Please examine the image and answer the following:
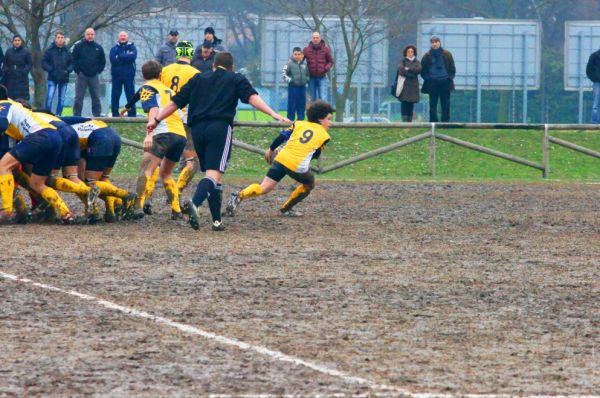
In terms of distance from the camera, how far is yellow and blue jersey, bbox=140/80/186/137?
52.6 feet

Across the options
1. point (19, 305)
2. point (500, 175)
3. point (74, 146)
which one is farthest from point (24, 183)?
point (500, 175)

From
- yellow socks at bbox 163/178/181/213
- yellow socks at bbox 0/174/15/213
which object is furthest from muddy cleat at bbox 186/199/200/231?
yellow socks at bbox 0/174/15/213

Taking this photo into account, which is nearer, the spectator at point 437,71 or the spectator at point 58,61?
the spectator at point 58,61

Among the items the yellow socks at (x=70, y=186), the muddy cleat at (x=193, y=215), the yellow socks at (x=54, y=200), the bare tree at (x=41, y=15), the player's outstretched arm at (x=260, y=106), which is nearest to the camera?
the muddy cleat at (x=193, y=215)

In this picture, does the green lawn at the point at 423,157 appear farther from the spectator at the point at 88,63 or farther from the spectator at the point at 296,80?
the spectator at the point at 88,63

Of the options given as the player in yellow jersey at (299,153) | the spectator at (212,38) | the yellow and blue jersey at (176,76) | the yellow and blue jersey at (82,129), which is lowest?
the player in yellow jersey at (299,153)

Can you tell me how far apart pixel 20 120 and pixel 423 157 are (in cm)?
1363

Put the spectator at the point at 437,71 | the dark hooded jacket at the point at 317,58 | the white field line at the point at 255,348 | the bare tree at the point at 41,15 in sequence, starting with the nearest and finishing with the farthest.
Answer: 1. the white field line at the point at 255,348
2. the dark hooded jacket at the point at 317,58
3. the spectator at the point at 437,71
4. the bare tree at the point at 41,15

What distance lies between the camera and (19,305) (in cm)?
949

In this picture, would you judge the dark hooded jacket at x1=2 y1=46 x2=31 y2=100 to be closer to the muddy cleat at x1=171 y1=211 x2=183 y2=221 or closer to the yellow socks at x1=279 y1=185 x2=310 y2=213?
the yellow socks at x1=279 y1=185 x2=310 y2=213

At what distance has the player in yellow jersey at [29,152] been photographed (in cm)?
1475

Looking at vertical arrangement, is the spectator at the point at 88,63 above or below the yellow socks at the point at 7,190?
above

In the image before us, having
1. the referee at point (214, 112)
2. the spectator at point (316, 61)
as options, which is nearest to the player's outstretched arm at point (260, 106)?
the referee at point (214, 112)

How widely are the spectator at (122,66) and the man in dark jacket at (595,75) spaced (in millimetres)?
9149
